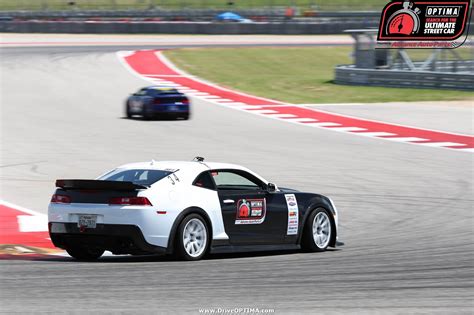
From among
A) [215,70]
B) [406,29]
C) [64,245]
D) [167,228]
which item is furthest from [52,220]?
[215,70]

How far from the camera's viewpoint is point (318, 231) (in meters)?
12.6

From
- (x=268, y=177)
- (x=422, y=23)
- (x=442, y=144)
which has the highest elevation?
(x=422, y=23)

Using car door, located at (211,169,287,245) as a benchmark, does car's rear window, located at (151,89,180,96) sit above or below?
above

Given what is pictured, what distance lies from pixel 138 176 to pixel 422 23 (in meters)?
29.7

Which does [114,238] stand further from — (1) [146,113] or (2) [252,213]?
(1) [146,113]

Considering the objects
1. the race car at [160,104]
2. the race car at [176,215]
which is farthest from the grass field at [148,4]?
the race car at [176,215]

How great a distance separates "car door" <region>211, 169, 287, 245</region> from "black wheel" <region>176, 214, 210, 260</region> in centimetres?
40

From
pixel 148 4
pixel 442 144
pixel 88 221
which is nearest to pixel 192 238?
pixel 88 221

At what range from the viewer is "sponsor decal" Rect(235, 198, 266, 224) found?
467 inches

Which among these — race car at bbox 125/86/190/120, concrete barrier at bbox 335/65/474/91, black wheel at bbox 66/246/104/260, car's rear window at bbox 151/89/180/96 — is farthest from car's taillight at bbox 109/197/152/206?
concrete barrier at bbox 335/65/474/91

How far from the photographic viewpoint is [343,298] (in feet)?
27.7

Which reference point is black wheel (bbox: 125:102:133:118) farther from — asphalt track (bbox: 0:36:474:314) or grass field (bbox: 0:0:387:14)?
grass field (bbox: 0:0:387:14)

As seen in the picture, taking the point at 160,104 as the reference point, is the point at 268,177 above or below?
below

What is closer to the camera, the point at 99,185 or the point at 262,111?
the point at 99,185
